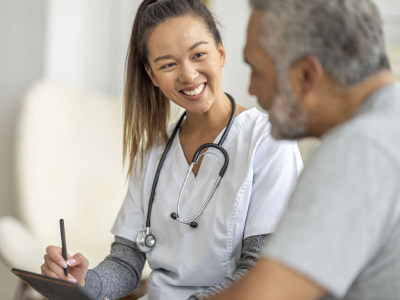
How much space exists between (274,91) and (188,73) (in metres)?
0.54

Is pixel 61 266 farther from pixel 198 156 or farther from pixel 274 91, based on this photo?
pixel 274 91

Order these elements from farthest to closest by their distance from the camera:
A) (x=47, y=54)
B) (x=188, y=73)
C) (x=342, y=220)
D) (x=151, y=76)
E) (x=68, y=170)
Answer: (x=47, y=54), (x=68, y=170), (x=151, y=76), (x=188, y=73), (x=342, y=220)

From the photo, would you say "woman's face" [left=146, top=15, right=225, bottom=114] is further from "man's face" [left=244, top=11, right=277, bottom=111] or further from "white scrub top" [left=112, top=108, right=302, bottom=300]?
"man's face" [left=244, top=11, right=277, bottom=111]

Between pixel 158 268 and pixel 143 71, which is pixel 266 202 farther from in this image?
pixel 143 71

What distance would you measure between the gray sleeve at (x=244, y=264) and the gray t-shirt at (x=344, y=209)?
0.53 metres

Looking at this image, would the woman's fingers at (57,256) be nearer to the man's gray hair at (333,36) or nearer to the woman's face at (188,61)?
the woman's face at (188,61)

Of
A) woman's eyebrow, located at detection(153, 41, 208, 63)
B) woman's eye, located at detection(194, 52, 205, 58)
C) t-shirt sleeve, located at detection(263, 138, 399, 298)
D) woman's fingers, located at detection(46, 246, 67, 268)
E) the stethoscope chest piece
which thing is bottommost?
the stethoscope chest piece

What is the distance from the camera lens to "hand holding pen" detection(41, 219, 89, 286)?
1.38 metres

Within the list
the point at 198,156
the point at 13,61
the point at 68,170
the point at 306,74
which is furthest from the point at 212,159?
the point at 13,61

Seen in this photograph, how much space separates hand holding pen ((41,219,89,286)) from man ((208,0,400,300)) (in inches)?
24.0

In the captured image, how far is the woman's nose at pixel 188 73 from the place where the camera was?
1.43 metres

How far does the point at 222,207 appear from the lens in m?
1.38

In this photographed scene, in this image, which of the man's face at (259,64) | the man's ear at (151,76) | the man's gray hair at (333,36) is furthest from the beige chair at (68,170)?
the man's gray hair at (333,36)

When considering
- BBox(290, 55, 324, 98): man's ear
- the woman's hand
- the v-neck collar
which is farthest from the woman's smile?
BBox(290, 55, 324, 98): man's ear
